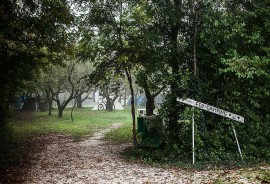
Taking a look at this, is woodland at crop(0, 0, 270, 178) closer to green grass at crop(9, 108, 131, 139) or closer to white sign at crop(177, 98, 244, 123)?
white sign at crop(177, 98, 244, 123)

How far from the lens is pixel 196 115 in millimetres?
9867

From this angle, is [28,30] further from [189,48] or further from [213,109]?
[213,109]

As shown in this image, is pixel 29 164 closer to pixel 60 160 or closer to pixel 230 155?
pixel 60 160

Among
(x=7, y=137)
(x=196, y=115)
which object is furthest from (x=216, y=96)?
(x=7, y=137)

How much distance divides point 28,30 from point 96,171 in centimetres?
664

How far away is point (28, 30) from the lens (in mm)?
12375

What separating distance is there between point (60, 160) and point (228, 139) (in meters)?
6.13

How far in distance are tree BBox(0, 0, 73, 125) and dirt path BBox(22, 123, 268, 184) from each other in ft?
13.9

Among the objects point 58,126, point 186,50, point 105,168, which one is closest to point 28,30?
point 186,50

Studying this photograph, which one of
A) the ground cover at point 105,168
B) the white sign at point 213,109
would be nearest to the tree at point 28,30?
the ground cover at point 105,168

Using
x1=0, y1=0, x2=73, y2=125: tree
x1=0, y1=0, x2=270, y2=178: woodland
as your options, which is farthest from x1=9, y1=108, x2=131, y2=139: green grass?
x1=0, y1=0, x2=270, y2=178: woodland

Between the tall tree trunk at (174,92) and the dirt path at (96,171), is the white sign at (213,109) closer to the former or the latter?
the tall tree trunk at (174,92)

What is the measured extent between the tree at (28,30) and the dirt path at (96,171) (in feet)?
13.9

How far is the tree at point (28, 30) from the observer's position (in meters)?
11.7
